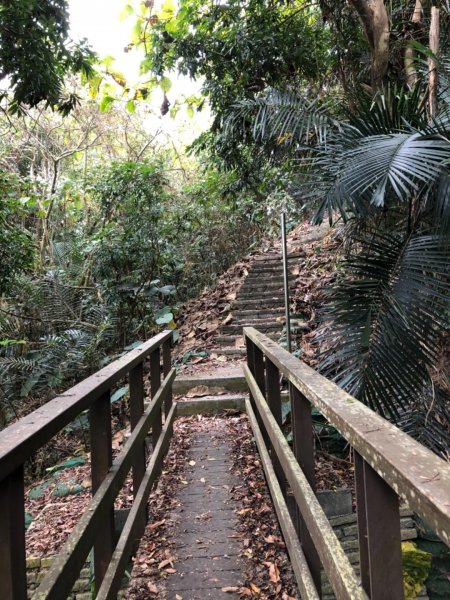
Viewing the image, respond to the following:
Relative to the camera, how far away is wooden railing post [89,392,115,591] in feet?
5.91

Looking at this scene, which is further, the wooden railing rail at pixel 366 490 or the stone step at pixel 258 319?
the stone step at pixel 258 319

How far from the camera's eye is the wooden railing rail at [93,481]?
1.01 metres

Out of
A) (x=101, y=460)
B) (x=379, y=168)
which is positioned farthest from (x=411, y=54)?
(x=101, y=460)

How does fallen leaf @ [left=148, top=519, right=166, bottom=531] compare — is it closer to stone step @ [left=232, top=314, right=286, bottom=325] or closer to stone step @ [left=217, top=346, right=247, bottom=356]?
stone step @ [left=217, top=346, right=247, bottom=356]

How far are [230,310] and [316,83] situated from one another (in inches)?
152

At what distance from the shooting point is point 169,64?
6453 mm

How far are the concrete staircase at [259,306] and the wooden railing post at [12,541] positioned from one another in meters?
5.86

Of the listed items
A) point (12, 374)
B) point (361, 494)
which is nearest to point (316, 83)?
point (12, 374)

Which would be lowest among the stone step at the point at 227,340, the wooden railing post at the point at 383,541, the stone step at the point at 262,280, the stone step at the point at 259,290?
the stone step at the point at 227,340

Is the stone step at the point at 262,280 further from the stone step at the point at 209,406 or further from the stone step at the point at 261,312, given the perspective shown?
the stone step at the point at 209,406

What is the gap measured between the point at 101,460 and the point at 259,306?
6.40m

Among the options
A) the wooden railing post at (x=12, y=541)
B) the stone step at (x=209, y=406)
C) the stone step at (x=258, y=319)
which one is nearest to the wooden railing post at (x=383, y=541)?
the wooden railing post at (x=12, y=541)

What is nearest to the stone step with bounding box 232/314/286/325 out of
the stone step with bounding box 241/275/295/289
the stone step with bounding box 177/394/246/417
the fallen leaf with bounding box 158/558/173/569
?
the stone step with bounding box 241/275/295/289

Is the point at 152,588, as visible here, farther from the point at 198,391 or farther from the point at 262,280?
the point at 262,280
